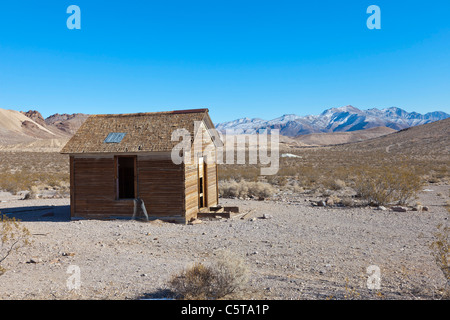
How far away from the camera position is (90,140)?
11.5 metres

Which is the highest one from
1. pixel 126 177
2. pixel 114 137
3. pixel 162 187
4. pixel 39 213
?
pixel 114 137

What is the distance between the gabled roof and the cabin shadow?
2435 millimetres

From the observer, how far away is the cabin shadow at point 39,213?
11617mm

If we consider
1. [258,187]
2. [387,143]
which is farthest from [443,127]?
[258,187]

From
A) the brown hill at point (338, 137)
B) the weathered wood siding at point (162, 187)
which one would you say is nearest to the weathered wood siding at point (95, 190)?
the weathered wood siding at point (162, 187)

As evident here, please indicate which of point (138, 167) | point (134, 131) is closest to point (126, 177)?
point (134, 131)

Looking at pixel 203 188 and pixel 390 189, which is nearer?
pixel 203 188

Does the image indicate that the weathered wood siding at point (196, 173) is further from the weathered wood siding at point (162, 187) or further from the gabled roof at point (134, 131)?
the gabled roof at point (134, 131)

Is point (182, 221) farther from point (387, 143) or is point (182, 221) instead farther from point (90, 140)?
point (387, 143)

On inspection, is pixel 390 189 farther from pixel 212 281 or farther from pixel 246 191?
pixel 212 281

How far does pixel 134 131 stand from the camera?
450 inches

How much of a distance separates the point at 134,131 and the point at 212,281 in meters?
7.49

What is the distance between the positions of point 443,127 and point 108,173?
7271 cm

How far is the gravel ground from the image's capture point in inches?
206
